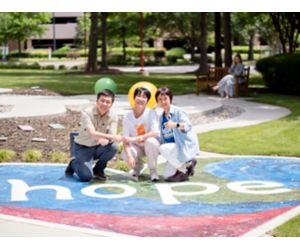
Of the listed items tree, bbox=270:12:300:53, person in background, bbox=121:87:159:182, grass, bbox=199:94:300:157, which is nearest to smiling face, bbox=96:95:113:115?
person in background, bbox=121:87:159:182

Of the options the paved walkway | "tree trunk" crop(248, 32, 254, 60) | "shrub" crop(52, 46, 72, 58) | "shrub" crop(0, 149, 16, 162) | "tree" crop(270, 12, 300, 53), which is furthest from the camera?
"tree trunk" crop(248, 32, 254, 60)

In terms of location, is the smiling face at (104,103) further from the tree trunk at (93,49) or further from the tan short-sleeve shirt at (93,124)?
the tree trunk at (93,49)


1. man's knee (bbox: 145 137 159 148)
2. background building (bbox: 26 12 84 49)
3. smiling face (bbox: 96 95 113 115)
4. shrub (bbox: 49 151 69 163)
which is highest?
background building (bbox: 26 12 84 49)

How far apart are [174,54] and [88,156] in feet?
101

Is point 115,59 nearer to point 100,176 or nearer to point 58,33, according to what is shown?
point 58,33

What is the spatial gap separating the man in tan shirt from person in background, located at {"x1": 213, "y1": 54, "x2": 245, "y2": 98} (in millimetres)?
7668

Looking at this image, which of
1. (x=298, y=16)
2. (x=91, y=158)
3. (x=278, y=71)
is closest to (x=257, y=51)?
(x=298, y=16)

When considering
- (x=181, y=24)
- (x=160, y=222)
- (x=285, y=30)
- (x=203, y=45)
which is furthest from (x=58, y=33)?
(x=181, y=24)

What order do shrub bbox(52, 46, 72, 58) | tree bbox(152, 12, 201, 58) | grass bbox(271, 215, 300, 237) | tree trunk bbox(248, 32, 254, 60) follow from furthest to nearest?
tree trunk bbox(248, 32, 254, 60) → tree bbox(152, 12, 201, 58) → shrub bbox(52, 46, 72, 58) → grass bbox(271, 215, 300, 237)

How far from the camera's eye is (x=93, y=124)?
5.88 metres

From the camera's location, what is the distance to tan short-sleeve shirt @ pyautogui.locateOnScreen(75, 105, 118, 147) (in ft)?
19.2

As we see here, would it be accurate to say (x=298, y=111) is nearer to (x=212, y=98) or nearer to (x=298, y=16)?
(x=212, y=98)

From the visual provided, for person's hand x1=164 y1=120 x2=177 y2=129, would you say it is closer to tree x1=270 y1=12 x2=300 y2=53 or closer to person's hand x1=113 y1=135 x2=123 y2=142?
person's hand x1=113 y1=135 x2=123 y2=142
